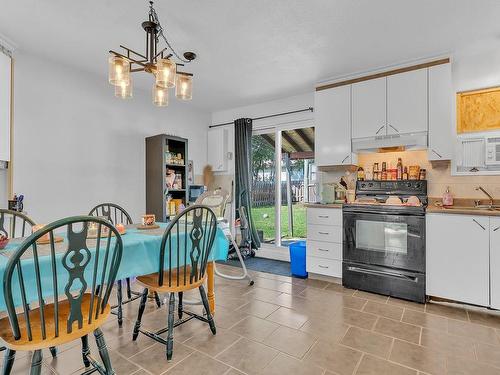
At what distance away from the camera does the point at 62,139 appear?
10.5ft

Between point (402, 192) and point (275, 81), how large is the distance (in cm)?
207

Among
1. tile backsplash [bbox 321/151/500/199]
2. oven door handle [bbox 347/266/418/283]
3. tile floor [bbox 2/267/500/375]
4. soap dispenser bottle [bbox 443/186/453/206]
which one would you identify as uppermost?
tile backsplash [bbox 321/151/500/199]

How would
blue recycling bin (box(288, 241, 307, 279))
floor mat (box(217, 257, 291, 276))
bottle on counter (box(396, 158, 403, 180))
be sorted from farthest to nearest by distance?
1. floor mat (box(217, 257, 291, 276))
2. blue recycling bin (box(288, 241, 307, 279))
3. bottle on counter (box(396, 158, 403, 180))

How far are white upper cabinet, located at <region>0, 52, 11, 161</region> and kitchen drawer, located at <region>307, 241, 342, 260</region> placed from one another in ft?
10.7

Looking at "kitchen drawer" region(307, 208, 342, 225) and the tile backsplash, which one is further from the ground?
the tile backsplash

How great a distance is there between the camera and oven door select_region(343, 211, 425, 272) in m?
2.81

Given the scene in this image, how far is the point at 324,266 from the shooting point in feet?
11.1

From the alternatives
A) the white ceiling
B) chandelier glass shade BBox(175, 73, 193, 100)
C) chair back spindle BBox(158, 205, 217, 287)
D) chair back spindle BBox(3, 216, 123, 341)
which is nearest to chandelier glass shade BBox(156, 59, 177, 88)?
chandelier glass shade BBox(175, 73, 193, 100)

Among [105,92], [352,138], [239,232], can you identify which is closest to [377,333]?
[352,138]

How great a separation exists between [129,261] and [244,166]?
309cm

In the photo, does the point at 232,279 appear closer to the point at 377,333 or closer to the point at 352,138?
the point at 377,333

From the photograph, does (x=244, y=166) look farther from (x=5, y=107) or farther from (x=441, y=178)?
→ (x=5, y=107)

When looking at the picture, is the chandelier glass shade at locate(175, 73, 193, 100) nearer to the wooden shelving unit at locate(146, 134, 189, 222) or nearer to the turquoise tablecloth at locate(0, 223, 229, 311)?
the turquoise tablecloth at locate(0, 223, 229, 311)

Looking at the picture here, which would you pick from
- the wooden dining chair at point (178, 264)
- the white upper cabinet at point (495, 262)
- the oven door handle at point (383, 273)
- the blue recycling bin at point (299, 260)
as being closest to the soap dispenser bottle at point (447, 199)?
the white upper cabinet at point (495, 262)
